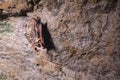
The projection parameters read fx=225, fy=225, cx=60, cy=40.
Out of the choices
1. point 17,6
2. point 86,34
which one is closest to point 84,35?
point 86,34

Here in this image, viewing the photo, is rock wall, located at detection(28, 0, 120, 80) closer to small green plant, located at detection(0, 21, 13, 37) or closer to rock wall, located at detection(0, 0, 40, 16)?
rock wall, located at detection(0, 0, 40, 16)

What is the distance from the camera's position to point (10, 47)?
1725mm

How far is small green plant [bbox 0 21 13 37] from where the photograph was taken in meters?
1.67

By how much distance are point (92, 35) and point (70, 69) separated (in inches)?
12.2

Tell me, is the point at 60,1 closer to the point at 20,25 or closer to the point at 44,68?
the point at 20,25

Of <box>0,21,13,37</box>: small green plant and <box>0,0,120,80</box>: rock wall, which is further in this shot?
<box>0,21,13,37</box>: small green plant

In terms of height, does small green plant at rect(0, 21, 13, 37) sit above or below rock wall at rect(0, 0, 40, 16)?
below

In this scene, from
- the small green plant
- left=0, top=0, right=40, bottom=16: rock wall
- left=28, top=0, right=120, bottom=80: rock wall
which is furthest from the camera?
the small green plant

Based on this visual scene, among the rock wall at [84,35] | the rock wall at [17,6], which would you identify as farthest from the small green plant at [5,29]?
the rock wall at [84,35]

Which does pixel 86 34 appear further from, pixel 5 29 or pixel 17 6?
pixel 5 29

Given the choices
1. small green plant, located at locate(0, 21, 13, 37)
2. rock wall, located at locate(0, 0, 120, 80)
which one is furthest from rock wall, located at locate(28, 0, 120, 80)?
small green plant, located at locate(0, 21, 13, 37)

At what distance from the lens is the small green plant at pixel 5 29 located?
1.67 metres

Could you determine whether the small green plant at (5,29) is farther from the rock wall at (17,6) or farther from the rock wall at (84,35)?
the rock wall at (84,35)

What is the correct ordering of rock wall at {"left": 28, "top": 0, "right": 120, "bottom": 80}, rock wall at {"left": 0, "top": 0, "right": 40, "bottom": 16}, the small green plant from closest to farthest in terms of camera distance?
rock wall at {"left": 28, "top": 0, "right": 120, "bottom": 80} → rock wall at {"left": 0, "top": 0, "right": 40, "bottom": 16} → the small green plant
